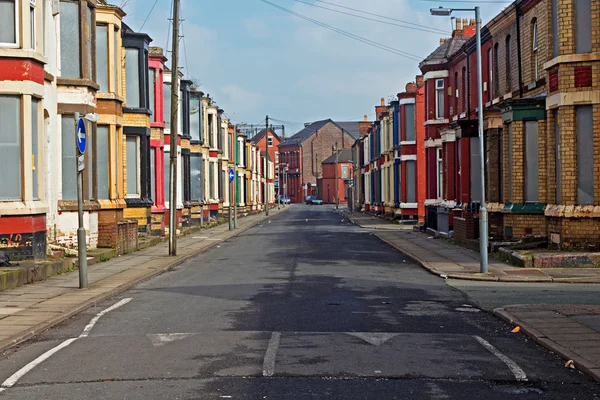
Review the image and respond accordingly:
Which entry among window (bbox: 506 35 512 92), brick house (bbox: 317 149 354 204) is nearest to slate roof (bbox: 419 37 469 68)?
window (bbox: 506 35 512 92)

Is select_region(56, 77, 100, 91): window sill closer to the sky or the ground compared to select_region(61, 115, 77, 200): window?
closer to the sky

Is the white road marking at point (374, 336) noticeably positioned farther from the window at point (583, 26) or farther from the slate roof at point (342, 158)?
the slate roof at point (342, 158)

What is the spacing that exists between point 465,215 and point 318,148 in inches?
5186

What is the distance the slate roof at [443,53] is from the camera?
42188mm

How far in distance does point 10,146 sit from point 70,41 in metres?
6.28

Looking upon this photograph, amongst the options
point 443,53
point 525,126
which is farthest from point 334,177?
point 525,126

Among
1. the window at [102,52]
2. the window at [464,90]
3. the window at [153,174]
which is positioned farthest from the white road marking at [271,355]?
the window at [464,90]

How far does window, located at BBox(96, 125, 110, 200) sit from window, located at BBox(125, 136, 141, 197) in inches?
182

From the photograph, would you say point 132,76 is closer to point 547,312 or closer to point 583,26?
point 583,26

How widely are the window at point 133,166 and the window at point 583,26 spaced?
17.7 metres

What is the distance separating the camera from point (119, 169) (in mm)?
28906

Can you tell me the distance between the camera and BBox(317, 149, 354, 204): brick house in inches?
5689

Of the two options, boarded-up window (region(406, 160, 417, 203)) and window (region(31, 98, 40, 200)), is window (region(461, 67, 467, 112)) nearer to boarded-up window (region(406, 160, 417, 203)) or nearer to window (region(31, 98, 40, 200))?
boarded-up window (region(406, 160, 417, 203))

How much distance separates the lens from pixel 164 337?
11375 mm
